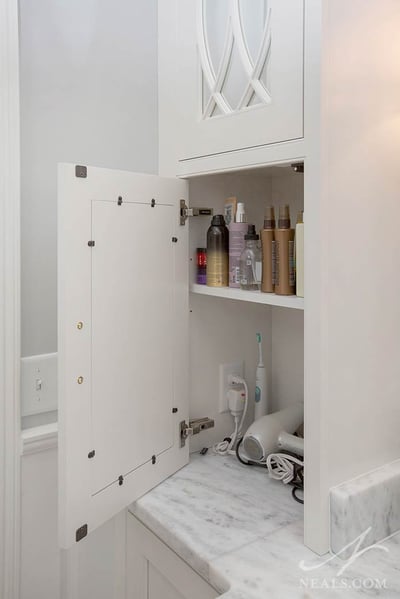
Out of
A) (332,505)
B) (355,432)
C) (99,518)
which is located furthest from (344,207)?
(99,518)

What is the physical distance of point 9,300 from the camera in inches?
45.7

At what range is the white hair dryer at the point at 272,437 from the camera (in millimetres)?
1299

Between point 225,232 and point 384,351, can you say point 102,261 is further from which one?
point 384,351

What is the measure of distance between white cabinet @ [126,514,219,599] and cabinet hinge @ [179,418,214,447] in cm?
23

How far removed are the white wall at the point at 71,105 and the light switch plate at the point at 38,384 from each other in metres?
0.03

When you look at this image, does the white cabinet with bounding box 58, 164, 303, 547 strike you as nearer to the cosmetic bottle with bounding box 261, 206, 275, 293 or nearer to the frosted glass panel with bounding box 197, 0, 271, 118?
the cosmetic bottle with bounding box 261, 206, 275, 293

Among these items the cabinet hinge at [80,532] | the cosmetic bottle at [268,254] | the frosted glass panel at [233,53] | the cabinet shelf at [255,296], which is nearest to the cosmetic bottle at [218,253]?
the cabinet shelf at [255,296]

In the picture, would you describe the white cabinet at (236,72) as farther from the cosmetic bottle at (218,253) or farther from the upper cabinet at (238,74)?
the cosmetic bottle at (218,253)

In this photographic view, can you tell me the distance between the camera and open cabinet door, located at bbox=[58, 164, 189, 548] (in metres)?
1.01

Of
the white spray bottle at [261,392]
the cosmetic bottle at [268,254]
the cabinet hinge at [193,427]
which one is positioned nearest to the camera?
the cosmetic bottle at [268,254]

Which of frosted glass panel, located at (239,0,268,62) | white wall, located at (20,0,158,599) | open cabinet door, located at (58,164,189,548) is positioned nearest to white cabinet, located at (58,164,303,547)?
open cabinet door, located at (58,164,189,548)

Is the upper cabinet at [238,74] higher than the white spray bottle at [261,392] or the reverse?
higher

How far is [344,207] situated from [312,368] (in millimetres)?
299

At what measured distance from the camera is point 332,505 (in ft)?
3.16
